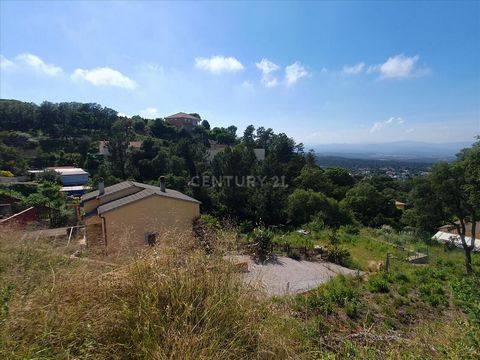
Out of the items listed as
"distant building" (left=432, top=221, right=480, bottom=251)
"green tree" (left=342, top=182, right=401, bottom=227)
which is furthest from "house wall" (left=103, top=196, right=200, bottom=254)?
"green tree" (left=342, top=182, right=401, bottom=227)

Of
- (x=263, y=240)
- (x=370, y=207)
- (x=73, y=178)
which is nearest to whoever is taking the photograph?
(x=263, y=240)

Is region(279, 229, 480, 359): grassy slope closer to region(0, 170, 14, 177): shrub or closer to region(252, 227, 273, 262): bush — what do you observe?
region(252, 227, 273, 262): bush

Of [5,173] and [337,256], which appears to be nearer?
[337,256]

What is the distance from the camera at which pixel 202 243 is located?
2988mm

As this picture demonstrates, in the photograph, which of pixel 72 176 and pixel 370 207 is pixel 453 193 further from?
pixel 72 176

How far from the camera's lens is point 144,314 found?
2049mm

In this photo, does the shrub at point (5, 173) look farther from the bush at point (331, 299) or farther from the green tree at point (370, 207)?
the bush at point (331, 299)

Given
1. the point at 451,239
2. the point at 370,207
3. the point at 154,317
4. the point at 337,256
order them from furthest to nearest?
the point at 370,207 < the point at 451,239 < the point at 337,256 < the point at 154,317

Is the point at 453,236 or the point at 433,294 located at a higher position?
the point at 433,294

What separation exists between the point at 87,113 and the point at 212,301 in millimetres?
60020

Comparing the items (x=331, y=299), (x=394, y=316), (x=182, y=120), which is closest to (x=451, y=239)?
(x=394, y=316)

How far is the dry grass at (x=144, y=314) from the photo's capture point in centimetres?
184

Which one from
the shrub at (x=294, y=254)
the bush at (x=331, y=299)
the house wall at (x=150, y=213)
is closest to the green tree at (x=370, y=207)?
the shrub at (x=294, y=254)

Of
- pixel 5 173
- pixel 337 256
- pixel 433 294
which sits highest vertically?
pixel 5 173
